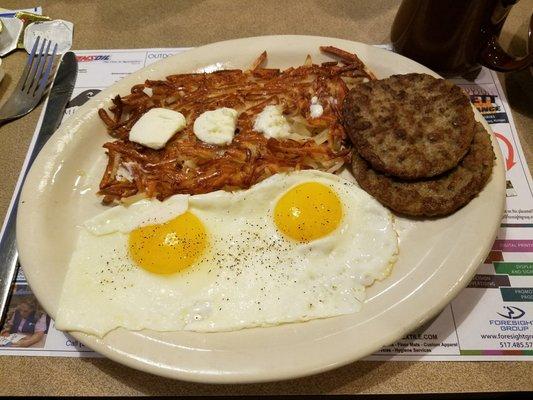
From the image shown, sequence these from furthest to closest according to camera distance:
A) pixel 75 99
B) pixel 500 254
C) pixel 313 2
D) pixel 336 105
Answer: pixel 313 2 → pixel 75 99 → pixel 336 105 → pixel 500 254

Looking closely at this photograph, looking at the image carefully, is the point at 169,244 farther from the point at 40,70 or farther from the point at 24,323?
the point at 40,70

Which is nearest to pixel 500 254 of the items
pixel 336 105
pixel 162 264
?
pixel 336 105

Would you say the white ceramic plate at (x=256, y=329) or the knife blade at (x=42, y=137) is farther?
the knife blade at (x=42, y=137)

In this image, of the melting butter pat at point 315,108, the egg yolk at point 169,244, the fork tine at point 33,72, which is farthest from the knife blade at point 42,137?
the melting butter pat at point 315,108

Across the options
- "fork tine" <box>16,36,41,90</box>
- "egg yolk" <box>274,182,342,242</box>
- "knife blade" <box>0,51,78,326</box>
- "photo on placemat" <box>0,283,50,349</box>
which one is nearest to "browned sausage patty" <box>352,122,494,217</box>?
"egg yolk" <box>274,182,342,242</box>

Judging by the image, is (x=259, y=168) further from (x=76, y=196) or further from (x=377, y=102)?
(x=76, y=196)

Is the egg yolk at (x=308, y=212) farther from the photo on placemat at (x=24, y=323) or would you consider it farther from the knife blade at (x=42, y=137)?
the knife blade at (x=42, y=137)

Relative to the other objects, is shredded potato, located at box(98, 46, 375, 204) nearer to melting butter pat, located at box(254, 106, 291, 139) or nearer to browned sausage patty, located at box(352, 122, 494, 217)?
melting butter pat, located at box(254, 106, 291, 139)

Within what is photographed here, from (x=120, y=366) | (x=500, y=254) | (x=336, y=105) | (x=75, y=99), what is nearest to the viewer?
(x=120, y=366)
